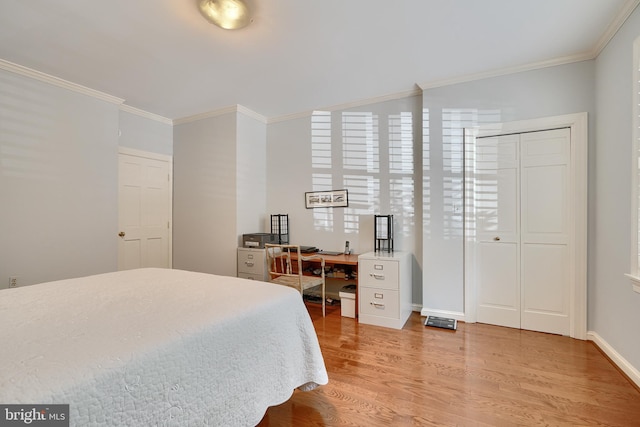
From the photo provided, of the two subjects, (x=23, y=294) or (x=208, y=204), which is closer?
A: (x=23, y=294)

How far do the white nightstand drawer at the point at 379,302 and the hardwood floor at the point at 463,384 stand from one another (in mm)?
247

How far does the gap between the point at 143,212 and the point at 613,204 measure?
504 cm

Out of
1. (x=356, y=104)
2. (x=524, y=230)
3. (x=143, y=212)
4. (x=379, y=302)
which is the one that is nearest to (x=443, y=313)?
(x=379, y=302)

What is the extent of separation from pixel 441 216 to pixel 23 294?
3.29 meters

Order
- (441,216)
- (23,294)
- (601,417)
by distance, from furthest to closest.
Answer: (441,216), (601,417), (23,294)

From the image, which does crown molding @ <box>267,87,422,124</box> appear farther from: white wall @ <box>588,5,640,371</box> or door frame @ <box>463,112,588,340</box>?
white wall @ <box>588,5,640,371</box>

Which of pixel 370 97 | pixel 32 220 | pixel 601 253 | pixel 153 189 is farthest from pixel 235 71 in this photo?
pixel 601 253

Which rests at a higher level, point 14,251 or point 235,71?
point 235,71

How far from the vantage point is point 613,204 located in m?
2.21

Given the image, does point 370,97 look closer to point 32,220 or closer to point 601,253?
point 601,253

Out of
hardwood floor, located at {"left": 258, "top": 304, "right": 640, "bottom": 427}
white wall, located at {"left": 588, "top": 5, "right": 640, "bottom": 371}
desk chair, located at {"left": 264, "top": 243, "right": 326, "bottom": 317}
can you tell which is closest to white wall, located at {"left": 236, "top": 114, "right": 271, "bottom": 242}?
desk chair, located at {"left": 264, "top": 243, "right": 326, "bottom": 317}

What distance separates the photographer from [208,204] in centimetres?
412

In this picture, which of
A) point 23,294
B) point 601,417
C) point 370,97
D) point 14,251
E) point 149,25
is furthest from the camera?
point 370,97

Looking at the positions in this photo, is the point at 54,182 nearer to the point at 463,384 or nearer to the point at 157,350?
the point at 157,350
